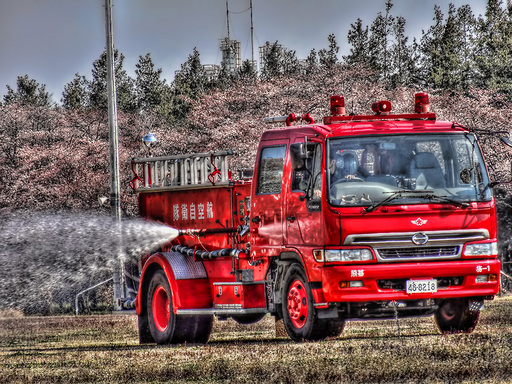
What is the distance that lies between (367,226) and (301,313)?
61.0 inches

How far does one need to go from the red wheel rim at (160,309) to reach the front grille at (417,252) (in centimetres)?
479

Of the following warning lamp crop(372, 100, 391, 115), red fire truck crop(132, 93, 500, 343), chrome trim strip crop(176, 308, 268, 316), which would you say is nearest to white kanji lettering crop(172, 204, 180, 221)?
chrome trim strip crop(176, 308, 268, 316)

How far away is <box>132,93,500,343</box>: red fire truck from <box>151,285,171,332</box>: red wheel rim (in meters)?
1.73

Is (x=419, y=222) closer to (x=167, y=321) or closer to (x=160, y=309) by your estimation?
(x=167, y=321)

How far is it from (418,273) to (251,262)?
2.74 meters

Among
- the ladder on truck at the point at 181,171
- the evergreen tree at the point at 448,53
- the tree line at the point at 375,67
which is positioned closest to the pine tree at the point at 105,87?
the tree line at the point at 375,67

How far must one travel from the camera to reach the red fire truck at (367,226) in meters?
12.6

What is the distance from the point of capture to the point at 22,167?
48.7m

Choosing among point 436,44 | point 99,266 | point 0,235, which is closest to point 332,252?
point 99,266

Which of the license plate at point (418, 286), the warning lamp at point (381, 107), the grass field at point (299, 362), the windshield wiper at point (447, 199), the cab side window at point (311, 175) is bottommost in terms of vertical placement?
the grass field at point (299, 362)

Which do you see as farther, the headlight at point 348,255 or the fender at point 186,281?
the fender at point 186,281

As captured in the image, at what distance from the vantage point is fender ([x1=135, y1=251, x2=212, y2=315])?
15.5 metres

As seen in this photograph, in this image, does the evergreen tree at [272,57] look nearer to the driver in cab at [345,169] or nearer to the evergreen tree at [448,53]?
the evergreen tree at [448,53]

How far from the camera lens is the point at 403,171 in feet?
42.7
